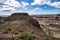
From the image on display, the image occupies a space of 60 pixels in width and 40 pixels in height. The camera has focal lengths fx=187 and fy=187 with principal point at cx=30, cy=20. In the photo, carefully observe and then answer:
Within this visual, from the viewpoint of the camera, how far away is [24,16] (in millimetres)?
44312

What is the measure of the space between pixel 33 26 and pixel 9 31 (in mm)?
8330

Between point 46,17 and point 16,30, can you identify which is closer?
point 16,30

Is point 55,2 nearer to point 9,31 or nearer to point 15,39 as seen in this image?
point 9,31

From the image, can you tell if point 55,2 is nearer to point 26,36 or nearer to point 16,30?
point 16,30

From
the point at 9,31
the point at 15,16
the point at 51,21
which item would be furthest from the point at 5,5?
the point at 51,21

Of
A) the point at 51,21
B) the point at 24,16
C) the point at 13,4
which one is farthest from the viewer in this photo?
the point at 51,21

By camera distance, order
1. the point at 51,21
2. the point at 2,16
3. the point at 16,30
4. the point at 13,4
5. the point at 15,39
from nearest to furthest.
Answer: the point at 15,39, the point at 16,30, the point at 13,4, the point at 2,16, the point at 51,21

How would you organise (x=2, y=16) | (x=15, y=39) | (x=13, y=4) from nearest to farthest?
(x=15, y=39), (x=13, y=4), (x=2, y=16)

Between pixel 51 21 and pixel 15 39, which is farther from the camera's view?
pixel 51 21

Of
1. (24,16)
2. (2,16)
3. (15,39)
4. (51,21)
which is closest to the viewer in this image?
(15,39)

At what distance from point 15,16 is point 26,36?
18364mm

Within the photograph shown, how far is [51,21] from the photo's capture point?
65.9 metres

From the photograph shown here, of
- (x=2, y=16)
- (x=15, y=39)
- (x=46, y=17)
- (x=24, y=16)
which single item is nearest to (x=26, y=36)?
(x=15, y=39)

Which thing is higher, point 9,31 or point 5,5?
point 5,5
